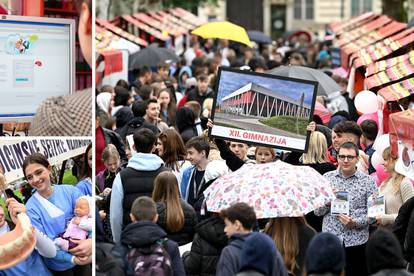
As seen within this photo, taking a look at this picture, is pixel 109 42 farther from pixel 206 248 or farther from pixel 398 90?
pixel 206 248

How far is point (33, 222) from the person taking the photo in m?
8.44

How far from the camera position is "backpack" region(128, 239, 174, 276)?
802 cm

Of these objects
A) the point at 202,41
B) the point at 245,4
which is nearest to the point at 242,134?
the point at 202,41

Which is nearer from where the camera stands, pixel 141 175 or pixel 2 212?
pixel 2 212

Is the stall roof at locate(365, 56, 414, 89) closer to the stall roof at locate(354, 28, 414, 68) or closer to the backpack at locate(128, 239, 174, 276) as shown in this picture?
the stall roof at locate(354, 28, 414, 68)

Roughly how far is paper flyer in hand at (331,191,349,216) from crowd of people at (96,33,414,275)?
5 centimetres

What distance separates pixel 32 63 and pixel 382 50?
9673 millimetres

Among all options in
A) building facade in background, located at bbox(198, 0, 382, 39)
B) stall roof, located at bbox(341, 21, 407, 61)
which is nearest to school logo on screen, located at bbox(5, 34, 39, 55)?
stall roof, located at bbox(341, 21, 407, 61)

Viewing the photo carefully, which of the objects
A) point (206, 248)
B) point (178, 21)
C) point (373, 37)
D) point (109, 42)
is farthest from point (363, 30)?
point (206, 248)

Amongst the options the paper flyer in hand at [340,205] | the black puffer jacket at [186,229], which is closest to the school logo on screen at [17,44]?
the black puffer jacket at [186,229]

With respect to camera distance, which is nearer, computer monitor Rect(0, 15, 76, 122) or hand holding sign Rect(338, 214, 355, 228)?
computer monitor Rect(0, 15, 76, 122)

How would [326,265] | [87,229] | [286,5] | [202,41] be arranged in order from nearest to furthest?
[326,265] → [87,229] → [202,41] → [286,5]

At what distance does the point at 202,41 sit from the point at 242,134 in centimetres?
3119

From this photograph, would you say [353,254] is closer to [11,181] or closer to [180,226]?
[180,226]
